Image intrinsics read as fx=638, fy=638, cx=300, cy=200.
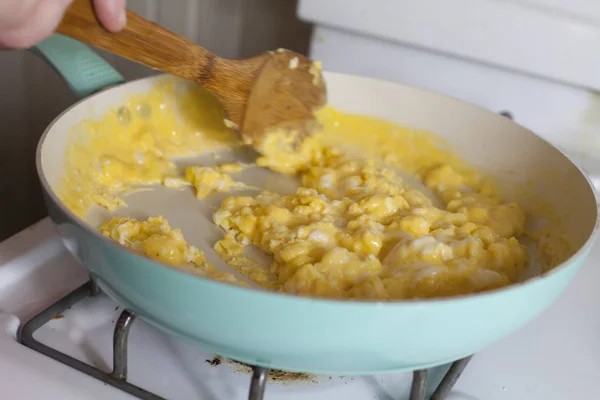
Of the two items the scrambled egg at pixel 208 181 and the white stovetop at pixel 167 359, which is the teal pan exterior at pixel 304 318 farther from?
the scrambled egg at pixel 208 181

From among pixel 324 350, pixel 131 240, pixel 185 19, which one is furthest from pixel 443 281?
pixel 185 19

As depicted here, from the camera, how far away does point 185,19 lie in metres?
1.22

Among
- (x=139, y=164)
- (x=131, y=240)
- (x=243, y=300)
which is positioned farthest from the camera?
(x=139, y=164)

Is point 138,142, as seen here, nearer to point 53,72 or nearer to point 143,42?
point 143,42

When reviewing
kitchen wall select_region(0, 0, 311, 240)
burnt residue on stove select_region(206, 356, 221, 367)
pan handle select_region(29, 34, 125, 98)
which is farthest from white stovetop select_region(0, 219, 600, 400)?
kitchen wall select_region(0, 0, 311, 240)

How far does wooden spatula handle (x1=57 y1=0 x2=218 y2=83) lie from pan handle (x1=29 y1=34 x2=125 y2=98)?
8 centimetres

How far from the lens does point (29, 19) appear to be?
1.73 ft

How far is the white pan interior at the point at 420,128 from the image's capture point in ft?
2.21

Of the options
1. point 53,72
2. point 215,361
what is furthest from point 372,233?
point 53,72

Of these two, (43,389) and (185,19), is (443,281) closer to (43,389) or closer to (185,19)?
(43,389)

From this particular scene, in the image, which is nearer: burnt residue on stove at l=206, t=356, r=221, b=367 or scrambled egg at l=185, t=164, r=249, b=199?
burnt residue on stove at l=206, t=356, r=221, b=367

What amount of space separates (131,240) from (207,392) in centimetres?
18

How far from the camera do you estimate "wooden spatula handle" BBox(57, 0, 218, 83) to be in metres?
0.62

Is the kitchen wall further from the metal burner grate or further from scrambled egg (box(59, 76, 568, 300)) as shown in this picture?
the metal burner grate
